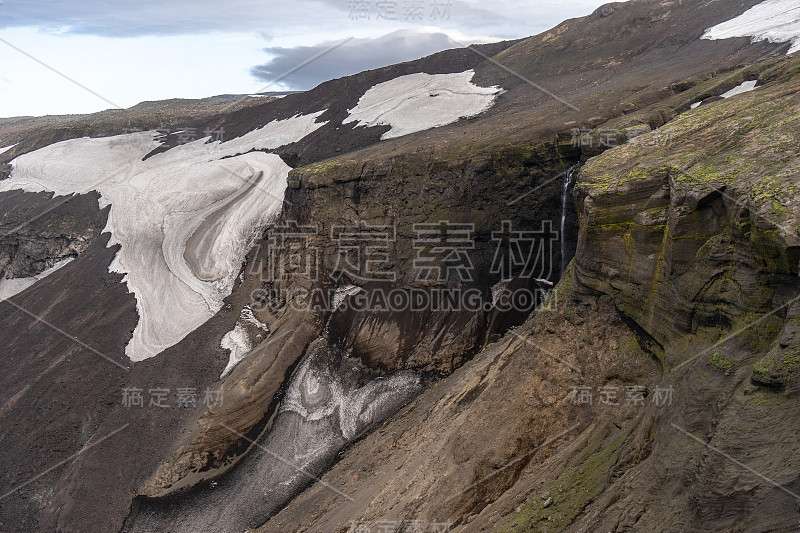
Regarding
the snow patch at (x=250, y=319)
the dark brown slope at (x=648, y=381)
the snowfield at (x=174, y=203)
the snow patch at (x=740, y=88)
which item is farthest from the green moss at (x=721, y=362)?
the snowfield at (x=174, y=203)

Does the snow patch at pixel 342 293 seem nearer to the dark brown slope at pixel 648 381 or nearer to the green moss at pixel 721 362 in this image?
the dark brown slope at pixel 648 381

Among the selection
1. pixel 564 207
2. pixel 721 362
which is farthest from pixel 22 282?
pixel 721 362

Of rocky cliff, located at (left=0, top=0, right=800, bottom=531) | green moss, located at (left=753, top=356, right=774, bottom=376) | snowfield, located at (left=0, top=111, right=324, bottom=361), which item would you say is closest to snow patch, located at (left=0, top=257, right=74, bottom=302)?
rocky cliff, located at (left=0, top=0, right=800, bottom=531)

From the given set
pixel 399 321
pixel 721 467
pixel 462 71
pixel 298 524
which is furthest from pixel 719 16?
pixel 298 524

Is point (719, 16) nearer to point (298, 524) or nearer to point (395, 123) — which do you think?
point (395, 123)

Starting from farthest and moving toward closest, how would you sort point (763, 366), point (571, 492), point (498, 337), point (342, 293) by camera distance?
point (342, 293) < point (498, 337) < point (571, 492) < point (763, 366)

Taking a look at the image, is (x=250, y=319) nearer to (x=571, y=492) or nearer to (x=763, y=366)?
(x=571, y=492)

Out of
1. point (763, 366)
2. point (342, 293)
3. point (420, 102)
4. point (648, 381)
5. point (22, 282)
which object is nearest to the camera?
point (763, 366)
